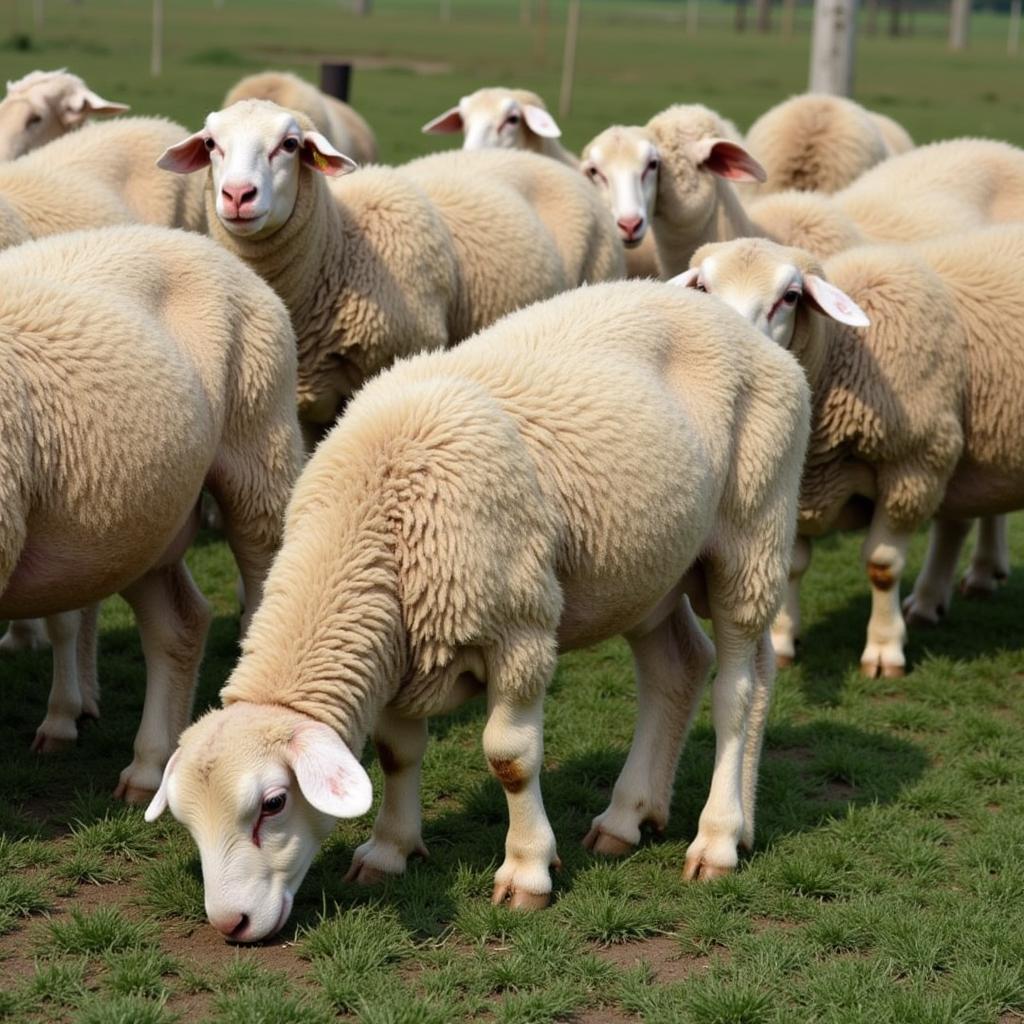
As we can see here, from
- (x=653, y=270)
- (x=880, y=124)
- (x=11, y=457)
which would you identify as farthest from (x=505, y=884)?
(x=880, y=124)

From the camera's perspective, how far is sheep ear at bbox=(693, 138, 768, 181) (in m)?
7.97

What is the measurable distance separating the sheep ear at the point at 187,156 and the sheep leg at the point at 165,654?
1959mm

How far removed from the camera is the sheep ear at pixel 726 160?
7.97 metres

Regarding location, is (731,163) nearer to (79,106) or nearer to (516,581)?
(79,106)

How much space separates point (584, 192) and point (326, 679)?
172 inches

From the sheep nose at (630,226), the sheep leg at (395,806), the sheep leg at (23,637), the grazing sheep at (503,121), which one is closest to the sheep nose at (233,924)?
the sheep leg at (395,806)

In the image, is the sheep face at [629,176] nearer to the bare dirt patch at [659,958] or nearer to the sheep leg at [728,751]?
the sheep leg at [728,751]

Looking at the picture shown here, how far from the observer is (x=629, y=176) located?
788 cm

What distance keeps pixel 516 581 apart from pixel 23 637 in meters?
2.92

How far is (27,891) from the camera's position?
4410 mm

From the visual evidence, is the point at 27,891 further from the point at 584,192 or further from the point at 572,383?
the point at 584,192

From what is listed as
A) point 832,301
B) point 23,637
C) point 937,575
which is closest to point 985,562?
point 937,575

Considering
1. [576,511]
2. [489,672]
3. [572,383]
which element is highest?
[572,383]

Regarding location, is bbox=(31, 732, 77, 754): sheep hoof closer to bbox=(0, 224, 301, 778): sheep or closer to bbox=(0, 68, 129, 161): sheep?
bbox=(0, 224, 301, 778): sheep
